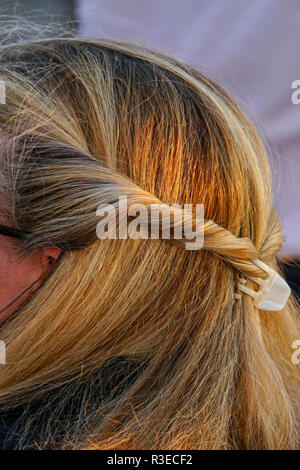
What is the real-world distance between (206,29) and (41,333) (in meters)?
1.56

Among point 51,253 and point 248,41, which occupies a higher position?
point 248,41

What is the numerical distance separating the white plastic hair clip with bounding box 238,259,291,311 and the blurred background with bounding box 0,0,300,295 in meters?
0.65

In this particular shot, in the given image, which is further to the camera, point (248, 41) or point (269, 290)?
point (248, 41)

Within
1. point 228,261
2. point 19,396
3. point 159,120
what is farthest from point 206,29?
point 19,396

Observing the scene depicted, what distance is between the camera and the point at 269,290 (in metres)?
0.71

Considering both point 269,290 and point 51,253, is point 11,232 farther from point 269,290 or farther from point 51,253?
point 269,290

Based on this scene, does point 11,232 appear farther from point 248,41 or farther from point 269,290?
point 248,41

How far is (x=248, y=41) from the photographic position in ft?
5.43

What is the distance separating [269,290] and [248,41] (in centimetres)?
130

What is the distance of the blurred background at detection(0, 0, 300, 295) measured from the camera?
1.54 m

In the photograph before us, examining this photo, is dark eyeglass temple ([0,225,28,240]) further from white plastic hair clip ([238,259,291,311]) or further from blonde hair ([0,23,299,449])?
white plastic hair clip ([238,259,291,311])

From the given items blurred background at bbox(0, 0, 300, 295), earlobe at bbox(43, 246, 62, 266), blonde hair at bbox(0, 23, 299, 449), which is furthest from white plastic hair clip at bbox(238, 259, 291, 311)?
blurred background at bbox(0, 0, 300, 295)

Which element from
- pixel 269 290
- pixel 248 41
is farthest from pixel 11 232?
pixel 248 41

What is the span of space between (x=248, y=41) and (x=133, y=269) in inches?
52.1
